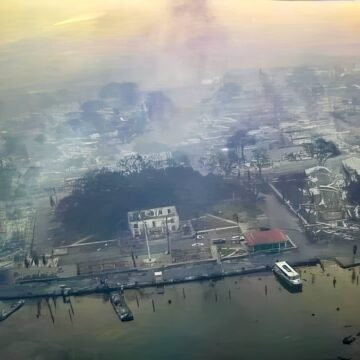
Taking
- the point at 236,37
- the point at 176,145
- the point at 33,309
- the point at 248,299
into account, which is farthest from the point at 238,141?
the point at 33,309

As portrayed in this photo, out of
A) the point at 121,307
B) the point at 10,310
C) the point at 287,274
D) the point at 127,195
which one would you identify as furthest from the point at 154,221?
the point at 10,310

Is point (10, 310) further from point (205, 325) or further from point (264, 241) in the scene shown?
point (264, 241)

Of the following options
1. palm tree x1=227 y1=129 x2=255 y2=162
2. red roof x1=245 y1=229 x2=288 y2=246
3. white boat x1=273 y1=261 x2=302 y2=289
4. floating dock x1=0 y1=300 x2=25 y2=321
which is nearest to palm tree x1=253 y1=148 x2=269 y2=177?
palm tree x1=227 y1=129 x2=255 y2=162

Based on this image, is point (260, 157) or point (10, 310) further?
point (260, 157)

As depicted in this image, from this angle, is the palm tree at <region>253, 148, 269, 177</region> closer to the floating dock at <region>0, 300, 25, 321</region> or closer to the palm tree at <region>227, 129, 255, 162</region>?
the palm tree at <region>227, 129, 255, 162</region>

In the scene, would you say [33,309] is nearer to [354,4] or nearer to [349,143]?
[349,143]

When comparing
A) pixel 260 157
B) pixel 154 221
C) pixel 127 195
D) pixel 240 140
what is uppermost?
pixel 240 140

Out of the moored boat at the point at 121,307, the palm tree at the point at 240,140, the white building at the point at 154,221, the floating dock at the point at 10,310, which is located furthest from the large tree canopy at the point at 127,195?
the floating dock at the point at 10,310

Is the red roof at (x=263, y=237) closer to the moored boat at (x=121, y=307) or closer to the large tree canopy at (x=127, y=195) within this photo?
the large tree canopy at (x=127, y=195)
